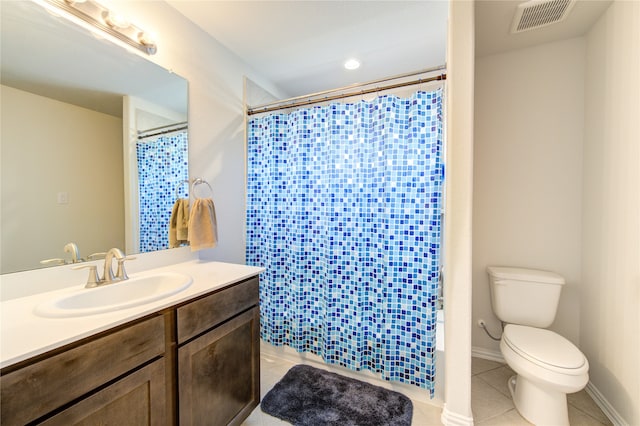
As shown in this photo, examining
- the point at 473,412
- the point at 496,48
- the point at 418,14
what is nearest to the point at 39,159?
the point at 418,14

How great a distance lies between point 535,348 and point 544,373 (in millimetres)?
144

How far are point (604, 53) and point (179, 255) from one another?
9.56 ft

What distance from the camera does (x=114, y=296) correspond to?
1.18m

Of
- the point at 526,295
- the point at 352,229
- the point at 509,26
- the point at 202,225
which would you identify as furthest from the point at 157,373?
the point at 509,26

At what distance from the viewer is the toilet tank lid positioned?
173 centimetres

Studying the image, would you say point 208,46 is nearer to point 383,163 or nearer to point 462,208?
point 383,163

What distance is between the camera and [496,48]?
1929 mm

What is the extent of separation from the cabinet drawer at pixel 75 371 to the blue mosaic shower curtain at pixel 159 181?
2.34 ft

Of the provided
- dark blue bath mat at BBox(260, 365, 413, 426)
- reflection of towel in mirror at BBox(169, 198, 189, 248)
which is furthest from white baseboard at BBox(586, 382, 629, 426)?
reflection of towel in mirror at BBox(169, 198, 189, 248)

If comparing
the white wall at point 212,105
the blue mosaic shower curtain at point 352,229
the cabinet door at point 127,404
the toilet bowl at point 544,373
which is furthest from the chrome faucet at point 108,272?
the toilet bowl at point 544,373

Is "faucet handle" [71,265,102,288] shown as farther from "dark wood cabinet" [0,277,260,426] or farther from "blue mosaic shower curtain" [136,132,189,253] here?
"dark wood cabinet" [0,277,260,426]

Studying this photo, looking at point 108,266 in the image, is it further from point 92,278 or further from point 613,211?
point 613,211

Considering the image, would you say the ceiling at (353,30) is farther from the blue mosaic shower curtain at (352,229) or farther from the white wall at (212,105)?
the blue mosaic shower curtain at (352,229)

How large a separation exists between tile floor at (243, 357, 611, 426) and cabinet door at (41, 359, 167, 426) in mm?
735
